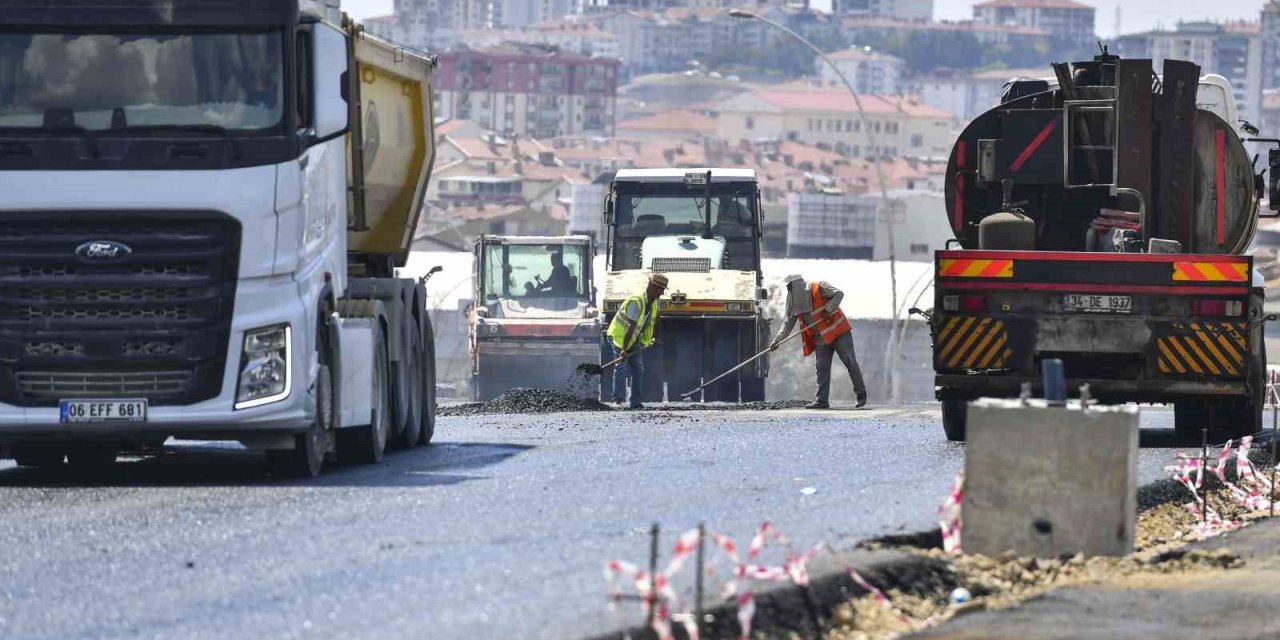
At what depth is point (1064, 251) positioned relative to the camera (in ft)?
52.8

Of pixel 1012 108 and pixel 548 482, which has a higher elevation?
pixel 1012 108

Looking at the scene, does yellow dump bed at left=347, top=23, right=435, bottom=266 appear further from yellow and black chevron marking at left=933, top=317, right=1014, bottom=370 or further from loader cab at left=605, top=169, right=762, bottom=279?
loader cab at left=605, top=169, right=762, bottom=279

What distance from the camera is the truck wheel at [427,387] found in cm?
1656

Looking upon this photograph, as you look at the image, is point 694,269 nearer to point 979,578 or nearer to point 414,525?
point 414,525

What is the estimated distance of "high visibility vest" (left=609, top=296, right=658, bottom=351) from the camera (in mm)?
24734

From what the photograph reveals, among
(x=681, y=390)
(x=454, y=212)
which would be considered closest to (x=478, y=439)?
(x=681, y=390)

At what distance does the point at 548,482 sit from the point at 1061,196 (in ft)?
18.3

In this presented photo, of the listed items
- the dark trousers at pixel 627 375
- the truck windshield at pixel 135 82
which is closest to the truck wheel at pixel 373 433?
the truck windshield at pixel 135 82

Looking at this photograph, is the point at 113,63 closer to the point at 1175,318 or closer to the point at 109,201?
the point at 109,201

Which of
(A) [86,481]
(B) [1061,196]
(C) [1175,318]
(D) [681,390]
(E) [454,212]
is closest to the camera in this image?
(A) [86,481]

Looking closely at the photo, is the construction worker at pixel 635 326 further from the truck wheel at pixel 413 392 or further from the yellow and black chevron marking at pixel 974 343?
the yellow and black chevron marking at pixel 974 343

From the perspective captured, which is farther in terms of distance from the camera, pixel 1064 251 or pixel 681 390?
pixel 681 390

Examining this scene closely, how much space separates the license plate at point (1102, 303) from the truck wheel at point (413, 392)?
14.7ft

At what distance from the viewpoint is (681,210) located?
29.5 metres
